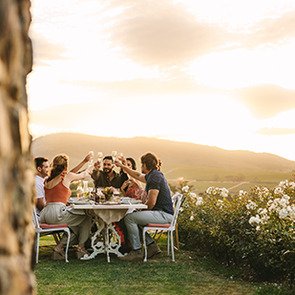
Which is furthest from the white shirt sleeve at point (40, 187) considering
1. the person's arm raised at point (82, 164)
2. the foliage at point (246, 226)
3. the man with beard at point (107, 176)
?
the foliage at point (246, 226)

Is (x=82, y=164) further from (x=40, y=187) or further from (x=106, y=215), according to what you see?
(x=106, y=215)

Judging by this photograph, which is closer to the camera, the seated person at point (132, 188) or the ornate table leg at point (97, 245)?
the ornate table leg at point (97, 245)

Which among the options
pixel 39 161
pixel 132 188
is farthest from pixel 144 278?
pixel 132 188

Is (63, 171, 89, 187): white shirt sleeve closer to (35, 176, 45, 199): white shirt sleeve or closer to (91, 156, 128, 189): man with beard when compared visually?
(35, 176, 45, 199): white shirt sleeve

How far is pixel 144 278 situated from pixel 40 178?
2.44 metres

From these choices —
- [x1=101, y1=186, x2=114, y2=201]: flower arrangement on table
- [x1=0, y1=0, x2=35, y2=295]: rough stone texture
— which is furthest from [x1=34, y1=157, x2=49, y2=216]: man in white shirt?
[x1=0, y1=0, x2=35, y2=295]: rough stone texture

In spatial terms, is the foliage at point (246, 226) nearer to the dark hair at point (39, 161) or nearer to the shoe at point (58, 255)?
the shoe at point (58, 255)

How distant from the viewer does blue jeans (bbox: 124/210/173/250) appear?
8320 millimetres

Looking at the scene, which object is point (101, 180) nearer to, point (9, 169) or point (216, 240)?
point (216, 240)

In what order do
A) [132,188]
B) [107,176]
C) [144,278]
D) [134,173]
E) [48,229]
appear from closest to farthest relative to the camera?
[144,278] < [48,229] < [134,173] < [132,188] < [107,176]

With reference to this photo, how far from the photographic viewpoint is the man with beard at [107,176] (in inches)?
387

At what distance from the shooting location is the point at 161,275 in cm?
710

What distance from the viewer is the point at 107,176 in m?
10.0

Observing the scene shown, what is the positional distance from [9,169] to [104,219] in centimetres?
700
